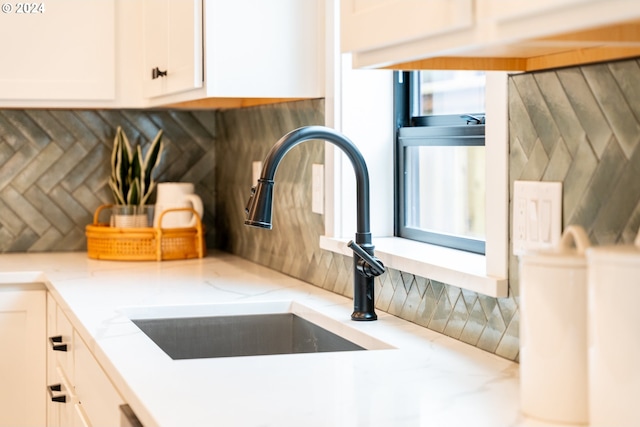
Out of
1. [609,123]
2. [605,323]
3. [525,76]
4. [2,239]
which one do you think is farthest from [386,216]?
[2,239]

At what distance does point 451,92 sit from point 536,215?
817mm

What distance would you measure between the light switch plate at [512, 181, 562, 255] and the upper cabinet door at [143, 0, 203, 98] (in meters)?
1.14

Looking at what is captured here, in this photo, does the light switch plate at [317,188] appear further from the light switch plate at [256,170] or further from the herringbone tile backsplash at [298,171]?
the light switch plate at [256,170]

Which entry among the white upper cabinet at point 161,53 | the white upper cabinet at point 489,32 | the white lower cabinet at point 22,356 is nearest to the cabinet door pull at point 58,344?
the white lower cabinet at point 22,356

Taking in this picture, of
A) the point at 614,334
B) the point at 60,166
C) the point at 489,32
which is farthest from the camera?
the point at 60,166

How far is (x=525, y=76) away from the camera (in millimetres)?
1585

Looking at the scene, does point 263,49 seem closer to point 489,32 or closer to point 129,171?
point 129,171

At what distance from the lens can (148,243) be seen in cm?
318

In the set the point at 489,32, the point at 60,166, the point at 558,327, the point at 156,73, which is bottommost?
the point at 558,327

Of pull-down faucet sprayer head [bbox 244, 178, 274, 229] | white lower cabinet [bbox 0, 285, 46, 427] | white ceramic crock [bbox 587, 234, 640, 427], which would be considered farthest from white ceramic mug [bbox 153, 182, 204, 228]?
white ceramic crock [bbox 587, 234, 640, 427]

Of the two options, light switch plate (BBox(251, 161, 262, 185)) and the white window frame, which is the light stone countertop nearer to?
the white window frame

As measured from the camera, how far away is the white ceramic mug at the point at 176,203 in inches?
128

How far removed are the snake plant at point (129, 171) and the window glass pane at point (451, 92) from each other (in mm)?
1328

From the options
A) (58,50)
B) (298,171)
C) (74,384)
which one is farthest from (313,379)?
(58,50)
